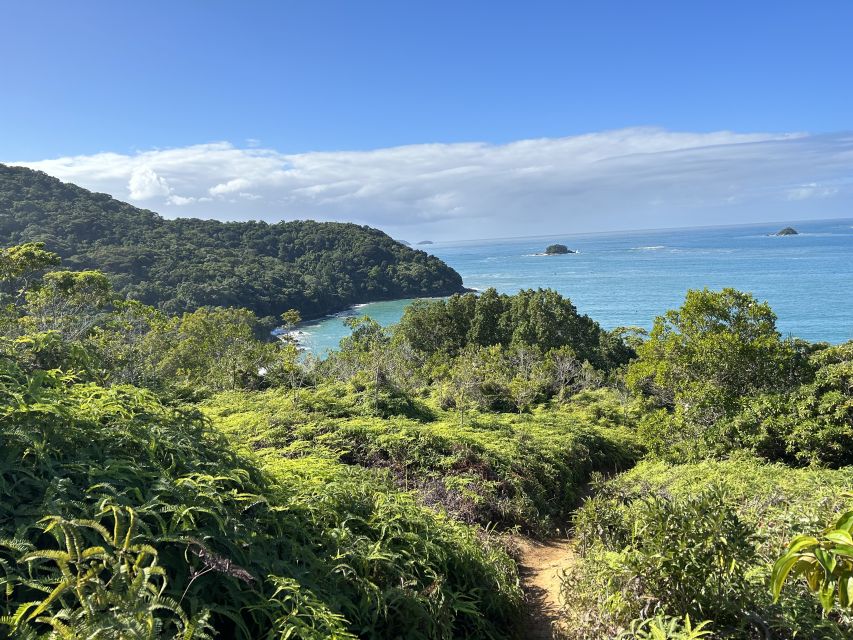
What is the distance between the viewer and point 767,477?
7590 mm

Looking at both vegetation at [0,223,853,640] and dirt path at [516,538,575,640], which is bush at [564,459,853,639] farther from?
dirt path at [516,538,575,640]

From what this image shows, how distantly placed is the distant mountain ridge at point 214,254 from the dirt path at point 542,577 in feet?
180

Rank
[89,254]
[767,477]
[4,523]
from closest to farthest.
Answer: [4,523] → [767,477] → [89,254]

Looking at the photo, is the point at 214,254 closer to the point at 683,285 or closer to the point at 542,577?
the point at 683,285

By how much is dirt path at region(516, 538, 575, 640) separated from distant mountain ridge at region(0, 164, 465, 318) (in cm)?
5493

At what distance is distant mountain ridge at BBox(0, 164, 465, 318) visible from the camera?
57938mm

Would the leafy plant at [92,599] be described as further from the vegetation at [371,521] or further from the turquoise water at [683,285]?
the turquoise water at [683,285]

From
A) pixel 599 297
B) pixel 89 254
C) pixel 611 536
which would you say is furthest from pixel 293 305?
pixel 611 536

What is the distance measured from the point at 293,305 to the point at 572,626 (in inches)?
2819

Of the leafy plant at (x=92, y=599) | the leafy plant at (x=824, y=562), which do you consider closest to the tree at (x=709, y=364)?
the leafy plant at (x=824, y=562)

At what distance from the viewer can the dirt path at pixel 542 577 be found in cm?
443

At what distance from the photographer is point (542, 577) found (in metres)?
5.72

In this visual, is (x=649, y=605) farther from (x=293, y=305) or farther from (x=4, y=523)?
(x=293, y=305)

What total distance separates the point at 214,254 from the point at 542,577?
79378 millimetres
